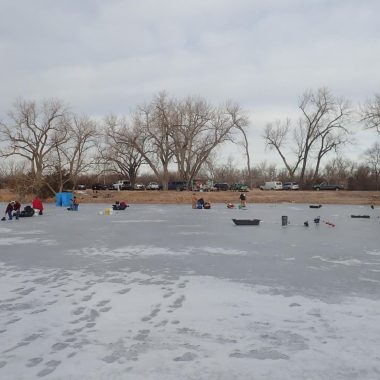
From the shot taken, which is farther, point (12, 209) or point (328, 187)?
point (328, 187)

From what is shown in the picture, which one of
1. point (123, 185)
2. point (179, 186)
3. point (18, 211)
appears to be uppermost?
point (123, 185)

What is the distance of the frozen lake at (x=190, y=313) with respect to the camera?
4082mm

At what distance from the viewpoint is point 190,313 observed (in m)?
5.79

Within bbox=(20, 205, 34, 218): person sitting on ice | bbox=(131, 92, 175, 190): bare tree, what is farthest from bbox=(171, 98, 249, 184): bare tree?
bbox=(20, 205, 34, 218): person sitting on ice

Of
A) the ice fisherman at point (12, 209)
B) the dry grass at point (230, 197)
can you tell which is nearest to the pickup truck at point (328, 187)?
the dry grass at point (230, 197)

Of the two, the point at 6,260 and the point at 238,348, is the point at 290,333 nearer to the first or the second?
the point at 238,348

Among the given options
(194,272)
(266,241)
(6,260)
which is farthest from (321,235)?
(6,260)

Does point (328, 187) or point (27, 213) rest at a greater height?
point (328, 187)

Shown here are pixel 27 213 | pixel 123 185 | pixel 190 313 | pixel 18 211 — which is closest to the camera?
pixel 190 313

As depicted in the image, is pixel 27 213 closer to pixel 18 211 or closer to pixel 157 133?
pixel 18 211

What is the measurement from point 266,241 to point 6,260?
777 centimetres

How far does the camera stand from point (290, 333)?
498 centimetres

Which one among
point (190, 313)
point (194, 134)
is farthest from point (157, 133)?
point (190, 313)

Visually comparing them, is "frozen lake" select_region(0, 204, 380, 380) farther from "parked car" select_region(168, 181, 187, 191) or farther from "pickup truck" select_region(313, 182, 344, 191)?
"pickup truck" select_region(313, 182, 344, 191)
